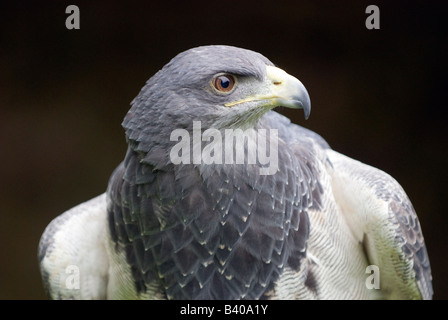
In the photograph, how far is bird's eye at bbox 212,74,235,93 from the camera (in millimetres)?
3588

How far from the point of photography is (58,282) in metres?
4.62

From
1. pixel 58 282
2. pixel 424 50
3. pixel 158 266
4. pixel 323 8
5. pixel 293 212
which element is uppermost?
pixel 323 8

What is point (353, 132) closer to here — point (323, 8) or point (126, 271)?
point (323, 8)

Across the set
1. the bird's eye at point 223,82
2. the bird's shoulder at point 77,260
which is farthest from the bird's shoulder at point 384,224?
the bird's shoulder at point 77,260

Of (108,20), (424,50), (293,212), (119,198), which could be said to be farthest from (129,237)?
(424,50)

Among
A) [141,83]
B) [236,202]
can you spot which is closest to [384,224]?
[236,202]

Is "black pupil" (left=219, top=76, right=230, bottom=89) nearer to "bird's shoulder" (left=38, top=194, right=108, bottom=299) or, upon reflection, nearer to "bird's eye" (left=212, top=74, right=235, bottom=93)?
"bird's eye" (left=212, top=74, right=235, bottom=93)

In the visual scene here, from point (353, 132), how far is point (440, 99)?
1.06m

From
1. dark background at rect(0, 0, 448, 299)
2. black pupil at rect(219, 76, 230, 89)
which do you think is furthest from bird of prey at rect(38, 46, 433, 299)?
dark background at rect(0, 0, 448, 299)
